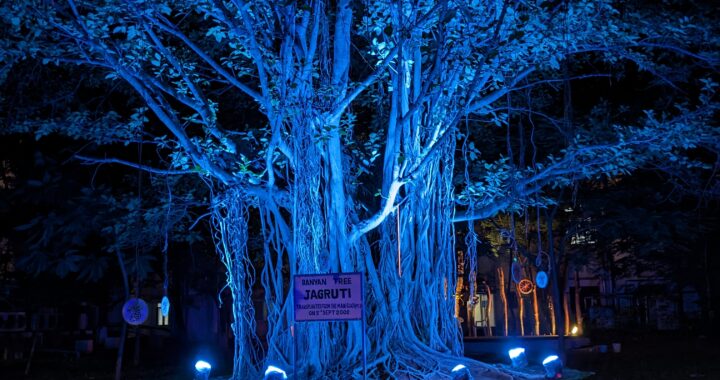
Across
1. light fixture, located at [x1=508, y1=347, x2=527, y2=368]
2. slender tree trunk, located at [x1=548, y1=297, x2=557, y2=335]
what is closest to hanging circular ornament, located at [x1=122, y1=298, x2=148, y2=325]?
light fixture, located at [x1=508, y1=347, x2=527, y2=368]

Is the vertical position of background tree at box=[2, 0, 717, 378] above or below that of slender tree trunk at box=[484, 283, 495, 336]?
above

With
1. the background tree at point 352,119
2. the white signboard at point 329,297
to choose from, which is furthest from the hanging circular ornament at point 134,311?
the white signboard at point 329,297

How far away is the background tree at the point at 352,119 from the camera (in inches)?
385

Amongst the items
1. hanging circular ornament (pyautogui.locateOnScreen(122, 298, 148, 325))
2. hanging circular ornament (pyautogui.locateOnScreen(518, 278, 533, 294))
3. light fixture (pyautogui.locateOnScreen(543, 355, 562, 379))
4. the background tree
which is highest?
the background tree

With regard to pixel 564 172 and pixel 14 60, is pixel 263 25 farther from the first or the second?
pixel 564 172

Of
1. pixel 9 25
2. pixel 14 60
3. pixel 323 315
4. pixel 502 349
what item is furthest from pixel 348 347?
pixel 502 349

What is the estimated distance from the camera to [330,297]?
7809 millimetres

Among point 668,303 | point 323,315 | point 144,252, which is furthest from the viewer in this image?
point 668,303

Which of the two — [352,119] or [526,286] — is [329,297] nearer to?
[352,119]

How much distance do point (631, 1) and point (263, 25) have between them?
236 inches

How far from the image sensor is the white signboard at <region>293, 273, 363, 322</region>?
7.71 metres

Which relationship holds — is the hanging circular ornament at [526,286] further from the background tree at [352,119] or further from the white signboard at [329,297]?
the white signboard at [329,297]

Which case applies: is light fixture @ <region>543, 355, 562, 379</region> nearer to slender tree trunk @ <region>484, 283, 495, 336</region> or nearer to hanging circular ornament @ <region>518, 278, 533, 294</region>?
hanging circular ornament @ <region>518, 278, 533, 294</region>

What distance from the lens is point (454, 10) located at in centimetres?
966
